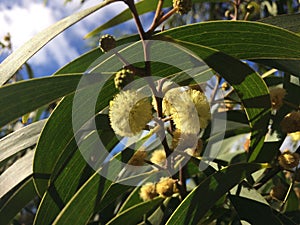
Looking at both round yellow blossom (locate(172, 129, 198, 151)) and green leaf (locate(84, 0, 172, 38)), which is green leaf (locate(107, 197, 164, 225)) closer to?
round yellow blossom (locate(172, 129, 198, 151))

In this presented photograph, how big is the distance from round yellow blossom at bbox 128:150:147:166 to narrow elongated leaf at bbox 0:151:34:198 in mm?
314

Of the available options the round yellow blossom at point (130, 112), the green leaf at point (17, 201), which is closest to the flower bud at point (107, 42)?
the round yellow blossom at point (130, 112)

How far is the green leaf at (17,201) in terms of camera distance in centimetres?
166

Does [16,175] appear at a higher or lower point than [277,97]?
higher

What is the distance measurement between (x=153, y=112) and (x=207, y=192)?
0.28 m

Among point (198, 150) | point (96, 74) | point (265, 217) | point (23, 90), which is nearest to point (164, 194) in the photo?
point (198, 150)

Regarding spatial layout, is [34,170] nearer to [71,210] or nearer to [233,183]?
[71,210]

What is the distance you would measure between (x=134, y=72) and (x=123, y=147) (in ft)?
1.74

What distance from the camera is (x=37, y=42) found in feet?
3.62

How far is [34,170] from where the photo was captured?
1313 millimetres

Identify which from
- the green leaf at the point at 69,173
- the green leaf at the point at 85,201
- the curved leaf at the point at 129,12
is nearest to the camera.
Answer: the green leaf at the point at 85,201

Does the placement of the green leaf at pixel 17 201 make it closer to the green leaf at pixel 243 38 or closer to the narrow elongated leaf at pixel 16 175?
the narrow elongated leaf at pixel 16 175

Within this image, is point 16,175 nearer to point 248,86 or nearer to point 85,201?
point 85,201

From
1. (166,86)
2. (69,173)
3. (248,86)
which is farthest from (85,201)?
(248,86)
